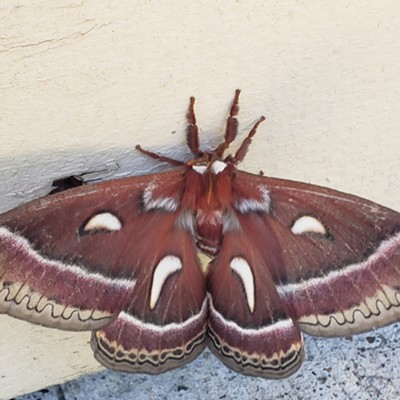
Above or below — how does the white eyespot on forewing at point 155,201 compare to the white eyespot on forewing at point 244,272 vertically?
above

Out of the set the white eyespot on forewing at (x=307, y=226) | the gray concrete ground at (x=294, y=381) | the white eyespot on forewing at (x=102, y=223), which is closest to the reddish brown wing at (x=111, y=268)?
the white eyespot on forewing at (x=102, y=223)

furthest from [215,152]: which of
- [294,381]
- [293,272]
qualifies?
[294,381]

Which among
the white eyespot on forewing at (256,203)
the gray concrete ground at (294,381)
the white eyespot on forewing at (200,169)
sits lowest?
the gray concrete ground at (294,381)

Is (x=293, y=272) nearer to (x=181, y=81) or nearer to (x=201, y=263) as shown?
(x=201, y=263)

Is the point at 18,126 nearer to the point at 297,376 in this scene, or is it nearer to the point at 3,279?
the point at 3,279

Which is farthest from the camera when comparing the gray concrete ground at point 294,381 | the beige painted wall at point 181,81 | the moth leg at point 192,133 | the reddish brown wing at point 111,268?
the gray concrete ground at point 294,381

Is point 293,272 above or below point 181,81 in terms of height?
below

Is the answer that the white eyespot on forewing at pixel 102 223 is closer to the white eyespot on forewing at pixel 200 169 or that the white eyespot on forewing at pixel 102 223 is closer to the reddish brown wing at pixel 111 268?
the reddish brown wing at pixel 111 268
